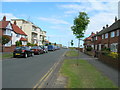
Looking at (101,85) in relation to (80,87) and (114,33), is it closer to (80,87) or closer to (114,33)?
(80,87)

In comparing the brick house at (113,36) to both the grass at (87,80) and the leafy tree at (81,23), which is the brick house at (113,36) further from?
the grass at (87,80)

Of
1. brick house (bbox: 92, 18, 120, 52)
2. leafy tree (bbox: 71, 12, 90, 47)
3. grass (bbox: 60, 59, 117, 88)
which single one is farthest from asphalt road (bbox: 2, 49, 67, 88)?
brick house (bbox: 92, 18, 120, 52)

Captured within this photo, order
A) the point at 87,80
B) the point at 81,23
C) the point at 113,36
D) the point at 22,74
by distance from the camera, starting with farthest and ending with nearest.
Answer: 1. the point at 113,36
2. the point at 81,23
3. the point at 22,74
4. the point at 87,80

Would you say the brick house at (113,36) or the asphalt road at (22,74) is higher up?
the brick house at (113,36)

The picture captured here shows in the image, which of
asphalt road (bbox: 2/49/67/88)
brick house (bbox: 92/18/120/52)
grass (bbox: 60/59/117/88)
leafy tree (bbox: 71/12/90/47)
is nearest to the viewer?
grass (bbox: 60/59/117/88)

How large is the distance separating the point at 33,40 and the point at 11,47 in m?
30.2

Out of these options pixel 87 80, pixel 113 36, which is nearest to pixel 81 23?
pixel 87 80

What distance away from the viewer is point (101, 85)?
6145 millimetres

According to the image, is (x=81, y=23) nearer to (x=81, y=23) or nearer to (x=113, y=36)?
(x=81, y=23)

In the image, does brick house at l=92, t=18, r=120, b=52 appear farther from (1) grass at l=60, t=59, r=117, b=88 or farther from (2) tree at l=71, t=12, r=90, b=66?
(1) grass at l=60, t=59, r=117, b=88

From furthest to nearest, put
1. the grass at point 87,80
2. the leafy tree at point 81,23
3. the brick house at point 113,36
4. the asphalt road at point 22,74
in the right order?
the brick house at point 113,36 < the leafy tree at point 81,23 < the asphalt road at point 22,74 < the grass at point 87,80

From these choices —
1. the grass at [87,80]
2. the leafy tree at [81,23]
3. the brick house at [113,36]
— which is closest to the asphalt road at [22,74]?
the grass at [87,80]

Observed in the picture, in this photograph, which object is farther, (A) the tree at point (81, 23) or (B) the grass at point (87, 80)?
(A) the tree at point (81, 23)

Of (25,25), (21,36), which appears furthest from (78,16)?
(25,25)
